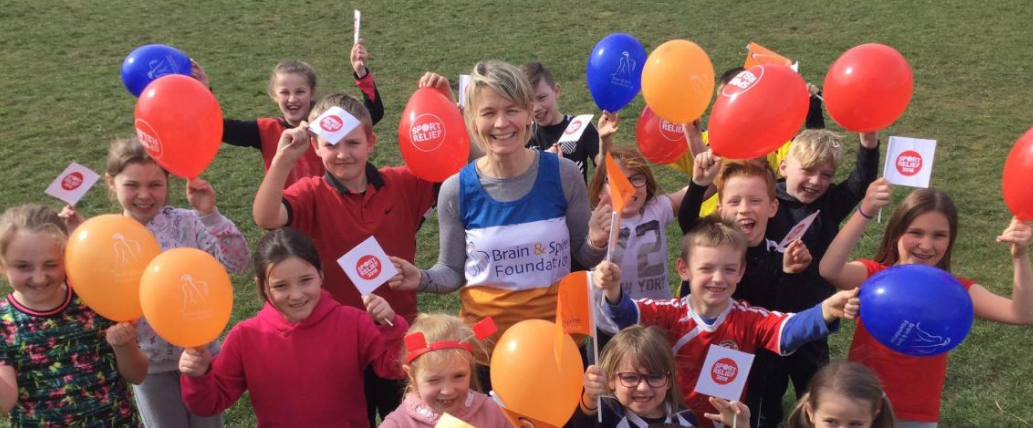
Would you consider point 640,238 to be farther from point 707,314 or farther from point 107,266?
point 107,266

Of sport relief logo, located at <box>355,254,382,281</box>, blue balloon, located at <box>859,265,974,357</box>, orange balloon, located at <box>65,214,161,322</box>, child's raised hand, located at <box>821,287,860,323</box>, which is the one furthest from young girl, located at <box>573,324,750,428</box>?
orange balloon, located at <box>65,214,161,322</box>

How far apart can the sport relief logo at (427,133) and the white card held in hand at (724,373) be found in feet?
4.61

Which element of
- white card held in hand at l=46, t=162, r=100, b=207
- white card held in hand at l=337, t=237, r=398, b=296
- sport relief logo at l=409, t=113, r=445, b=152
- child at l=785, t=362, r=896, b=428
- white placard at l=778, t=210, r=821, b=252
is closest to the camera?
child at l=785, t=362, r=896, b=428

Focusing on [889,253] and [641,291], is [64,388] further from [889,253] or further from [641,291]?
[889,253]

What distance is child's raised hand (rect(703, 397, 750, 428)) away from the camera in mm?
2883

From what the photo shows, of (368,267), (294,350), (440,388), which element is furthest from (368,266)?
(440,388)

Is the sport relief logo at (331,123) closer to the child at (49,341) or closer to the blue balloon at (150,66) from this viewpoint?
the child at (49,341)

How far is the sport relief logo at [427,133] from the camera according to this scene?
3.64m

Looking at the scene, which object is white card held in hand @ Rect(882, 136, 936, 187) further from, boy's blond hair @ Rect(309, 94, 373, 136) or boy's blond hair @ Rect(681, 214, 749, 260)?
boy's blond hair @ Rect(309, 94, 373, 136)

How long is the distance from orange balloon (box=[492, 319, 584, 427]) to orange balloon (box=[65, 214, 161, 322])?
4.03 feet

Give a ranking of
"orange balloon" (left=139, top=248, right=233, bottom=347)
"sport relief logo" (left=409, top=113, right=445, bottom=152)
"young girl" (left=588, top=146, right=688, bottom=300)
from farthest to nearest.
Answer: "young girl" (left=588, top=146, right=688, bottom=300) < "sport relief logo" (left=409, top=113, right=445, bottom=152) < "orange balloon" (left=139, top=248, right=233, bottom=347)

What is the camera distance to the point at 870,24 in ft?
38.9

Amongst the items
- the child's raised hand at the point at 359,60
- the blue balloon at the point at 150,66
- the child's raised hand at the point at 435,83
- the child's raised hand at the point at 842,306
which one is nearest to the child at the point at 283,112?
the child's raised hand at the point at 359,60

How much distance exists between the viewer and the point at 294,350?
3.19m
